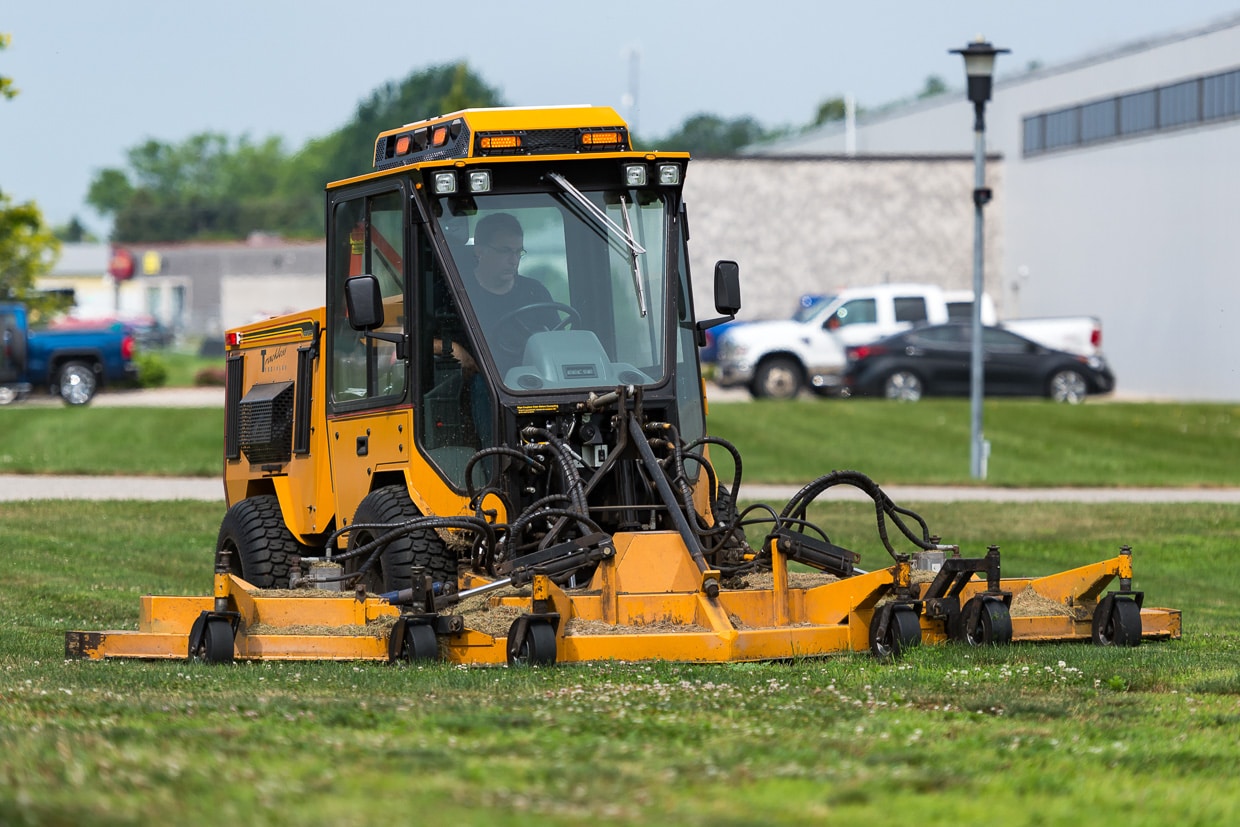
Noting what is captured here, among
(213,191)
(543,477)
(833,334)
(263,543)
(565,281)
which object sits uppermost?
(213,191)

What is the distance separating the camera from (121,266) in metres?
95.2

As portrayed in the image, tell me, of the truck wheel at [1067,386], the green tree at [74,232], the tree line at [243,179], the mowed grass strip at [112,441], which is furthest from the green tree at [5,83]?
the green tree at [74,232]

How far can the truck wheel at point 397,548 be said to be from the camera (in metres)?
9.77

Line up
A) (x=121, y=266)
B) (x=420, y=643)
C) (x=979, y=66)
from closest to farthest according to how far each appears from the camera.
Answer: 1. (x=420, y=643)
2. (x=979, y=66)
3. (x=121, y=266)

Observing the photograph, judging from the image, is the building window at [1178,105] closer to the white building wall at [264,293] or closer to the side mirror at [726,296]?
the side mirror at [726,296]

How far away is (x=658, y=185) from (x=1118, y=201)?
122ft

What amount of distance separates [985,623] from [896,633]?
523mm

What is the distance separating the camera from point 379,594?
1016 centimetres

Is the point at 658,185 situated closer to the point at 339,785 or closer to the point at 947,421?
the point at 339,785

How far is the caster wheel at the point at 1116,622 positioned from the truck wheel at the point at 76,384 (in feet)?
99.2

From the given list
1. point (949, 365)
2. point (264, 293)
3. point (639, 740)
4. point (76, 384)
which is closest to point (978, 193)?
point (949, 365)

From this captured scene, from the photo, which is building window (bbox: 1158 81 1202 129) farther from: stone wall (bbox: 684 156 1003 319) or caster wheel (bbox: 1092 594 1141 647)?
caster wheel (bbox: 1092 594 1141 647)

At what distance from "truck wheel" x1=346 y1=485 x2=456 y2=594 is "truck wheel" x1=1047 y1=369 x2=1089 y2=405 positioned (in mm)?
27271

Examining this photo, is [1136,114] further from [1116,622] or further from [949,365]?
[1116,622]
